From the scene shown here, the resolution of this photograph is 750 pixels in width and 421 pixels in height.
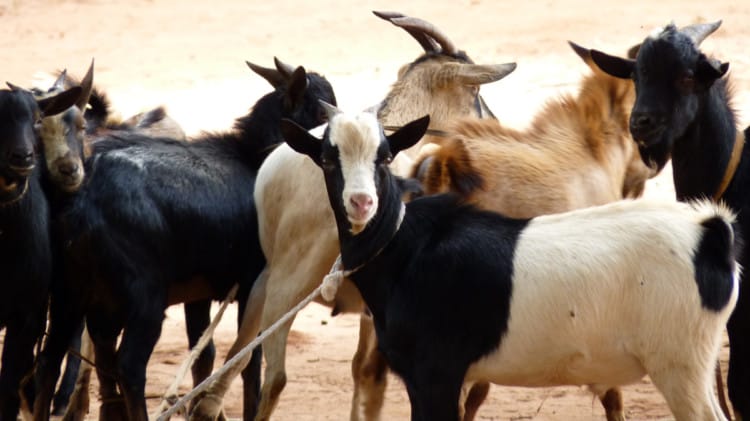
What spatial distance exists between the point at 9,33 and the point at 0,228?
1512 cm

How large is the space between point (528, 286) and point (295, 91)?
264 centimetres

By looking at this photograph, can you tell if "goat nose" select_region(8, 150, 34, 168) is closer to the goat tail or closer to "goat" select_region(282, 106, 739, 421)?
"goat" select_region(282, 106, 739, 421)

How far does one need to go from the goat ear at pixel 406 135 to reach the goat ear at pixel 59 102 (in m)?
1.97

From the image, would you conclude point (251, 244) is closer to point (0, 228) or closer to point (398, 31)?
point (0, 228)

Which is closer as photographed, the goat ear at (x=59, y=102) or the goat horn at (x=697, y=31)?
the goat horn at (x=697, y=31)

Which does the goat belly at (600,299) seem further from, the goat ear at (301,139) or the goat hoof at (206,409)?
the goat hoof at (206,409)

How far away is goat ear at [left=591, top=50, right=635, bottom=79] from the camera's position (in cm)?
752

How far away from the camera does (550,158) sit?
812cm

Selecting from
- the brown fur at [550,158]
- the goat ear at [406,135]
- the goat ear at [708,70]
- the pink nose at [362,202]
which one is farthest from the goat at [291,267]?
the goat ear at [708,70]

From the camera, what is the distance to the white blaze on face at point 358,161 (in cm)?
621

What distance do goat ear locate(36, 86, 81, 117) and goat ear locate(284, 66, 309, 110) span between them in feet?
4.04

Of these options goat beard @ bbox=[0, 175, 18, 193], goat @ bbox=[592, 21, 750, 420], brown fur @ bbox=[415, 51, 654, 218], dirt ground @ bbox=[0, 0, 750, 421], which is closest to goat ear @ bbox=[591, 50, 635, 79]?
goat @ bbox=[592, 21, 750, 420]

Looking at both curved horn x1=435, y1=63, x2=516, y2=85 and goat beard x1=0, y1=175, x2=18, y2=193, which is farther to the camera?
curved horn x1=435, y1=63, x2=516, y2=85

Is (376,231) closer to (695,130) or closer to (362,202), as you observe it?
(362,202)
